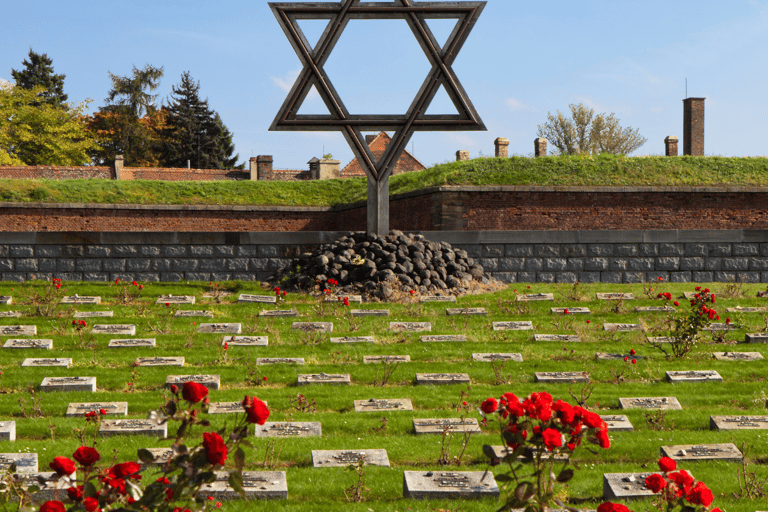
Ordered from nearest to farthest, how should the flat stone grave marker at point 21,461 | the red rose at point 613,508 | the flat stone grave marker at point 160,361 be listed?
1. the red rose at point 613,508
2. the flat stone grave marker at point 21,461
3. the flat stone grave marker at point 160,361

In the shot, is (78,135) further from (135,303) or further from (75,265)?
(135,303)

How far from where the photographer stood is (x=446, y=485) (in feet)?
14.7

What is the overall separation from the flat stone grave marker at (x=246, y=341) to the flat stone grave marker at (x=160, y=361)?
A: 76cm

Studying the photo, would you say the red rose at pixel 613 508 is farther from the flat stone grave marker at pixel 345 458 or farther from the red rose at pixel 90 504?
the flat stone grave marker at pixel 345 458

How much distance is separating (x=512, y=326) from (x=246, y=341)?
143 inches

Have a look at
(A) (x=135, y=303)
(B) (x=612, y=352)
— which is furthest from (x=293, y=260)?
(B) (x=612, y=352)

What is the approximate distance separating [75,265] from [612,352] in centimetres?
942

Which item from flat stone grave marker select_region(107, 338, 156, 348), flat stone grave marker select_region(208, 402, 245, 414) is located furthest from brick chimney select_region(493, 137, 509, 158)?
flat stone grave marker select_region(208, 402, 245, 414)

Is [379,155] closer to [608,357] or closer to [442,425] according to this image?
[608,357]

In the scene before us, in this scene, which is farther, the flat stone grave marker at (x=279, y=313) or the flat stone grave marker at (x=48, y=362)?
the flat stone grave marker at (x=279, y=313)

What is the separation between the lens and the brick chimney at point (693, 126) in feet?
102

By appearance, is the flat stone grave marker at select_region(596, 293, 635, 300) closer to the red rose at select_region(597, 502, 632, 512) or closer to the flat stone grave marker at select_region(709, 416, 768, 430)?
the flat stone grave marker at select_region(709, 416, 768, 430)

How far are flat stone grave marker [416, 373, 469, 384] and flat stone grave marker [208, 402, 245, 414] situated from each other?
76.4 inches

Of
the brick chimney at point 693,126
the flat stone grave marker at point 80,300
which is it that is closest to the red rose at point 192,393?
the flat stone grave marker at point 80,300
